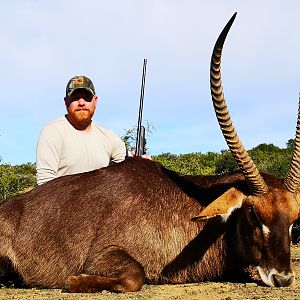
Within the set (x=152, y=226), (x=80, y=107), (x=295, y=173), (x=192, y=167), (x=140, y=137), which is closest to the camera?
(x=295, y=173)

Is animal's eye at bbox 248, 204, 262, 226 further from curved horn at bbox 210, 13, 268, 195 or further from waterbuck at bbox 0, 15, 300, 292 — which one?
curved horn at bbox 210, 13, 268, 195

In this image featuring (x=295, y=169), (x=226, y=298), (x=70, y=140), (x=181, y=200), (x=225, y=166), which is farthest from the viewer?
(x=225, y=166)

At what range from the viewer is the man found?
7457mm

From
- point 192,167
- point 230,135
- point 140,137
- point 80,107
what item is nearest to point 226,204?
point 230,135

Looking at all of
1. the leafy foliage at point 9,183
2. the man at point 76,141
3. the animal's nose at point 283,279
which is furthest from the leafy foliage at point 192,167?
the animal's nose at point 283,279

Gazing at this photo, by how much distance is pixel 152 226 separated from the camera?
19.4 feet

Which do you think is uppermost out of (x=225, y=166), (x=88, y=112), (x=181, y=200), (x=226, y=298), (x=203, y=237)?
(x=225, y=166)

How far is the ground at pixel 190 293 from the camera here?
516cm

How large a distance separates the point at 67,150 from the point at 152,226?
2.06 meters

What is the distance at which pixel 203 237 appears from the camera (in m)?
6.01

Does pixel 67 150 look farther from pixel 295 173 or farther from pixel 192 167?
pixel 192 167

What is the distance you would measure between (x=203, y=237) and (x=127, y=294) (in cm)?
103

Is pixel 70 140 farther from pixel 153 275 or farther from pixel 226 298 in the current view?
pixel 226 298

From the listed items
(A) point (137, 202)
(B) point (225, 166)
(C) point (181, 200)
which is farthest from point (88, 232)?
(B) point (225, 166)
